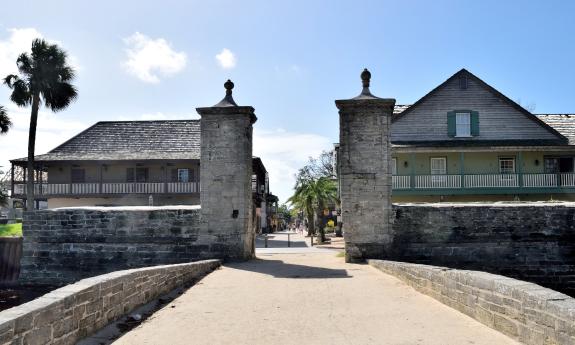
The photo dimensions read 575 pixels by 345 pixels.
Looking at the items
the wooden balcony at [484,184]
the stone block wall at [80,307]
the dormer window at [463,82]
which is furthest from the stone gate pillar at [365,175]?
the dormer window at [463,82]

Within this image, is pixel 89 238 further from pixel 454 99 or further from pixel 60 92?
pixel 454 99

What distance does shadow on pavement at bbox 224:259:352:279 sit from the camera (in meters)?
11.7

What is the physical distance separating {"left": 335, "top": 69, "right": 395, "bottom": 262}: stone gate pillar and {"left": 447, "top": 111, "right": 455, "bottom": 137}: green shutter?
50.7 feet

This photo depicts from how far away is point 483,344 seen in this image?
5.75 meters

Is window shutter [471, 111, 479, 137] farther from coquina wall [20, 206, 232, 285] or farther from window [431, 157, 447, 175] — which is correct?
coquina wall [20, 206, 232, 285]

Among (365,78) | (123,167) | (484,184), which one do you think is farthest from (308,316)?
(123,167)

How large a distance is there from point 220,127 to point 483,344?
10297 millimetres

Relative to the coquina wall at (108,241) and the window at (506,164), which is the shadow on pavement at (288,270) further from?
the window at (506,164)

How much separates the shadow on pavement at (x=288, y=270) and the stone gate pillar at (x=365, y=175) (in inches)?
62.5

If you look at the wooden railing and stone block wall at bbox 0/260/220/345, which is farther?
the wooden railing

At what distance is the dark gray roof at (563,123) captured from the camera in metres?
28.9

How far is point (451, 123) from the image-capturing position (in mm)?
28234

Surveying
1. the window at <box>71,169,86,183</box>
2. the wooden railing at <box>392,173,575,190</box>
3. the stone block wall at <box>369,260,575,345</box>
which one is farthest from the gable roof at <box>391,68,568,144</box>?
the stone block wall at <box>369,260,575,345</box>

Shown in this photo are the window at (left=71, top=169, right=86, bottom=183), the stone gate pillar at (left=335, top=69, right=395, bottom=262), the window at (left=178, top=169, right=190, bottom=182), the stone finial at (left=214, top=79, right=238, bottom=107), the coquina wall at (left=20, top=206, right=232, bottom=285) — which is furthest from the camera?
the window at (left=71, top=169, right=86, bottom=183)
